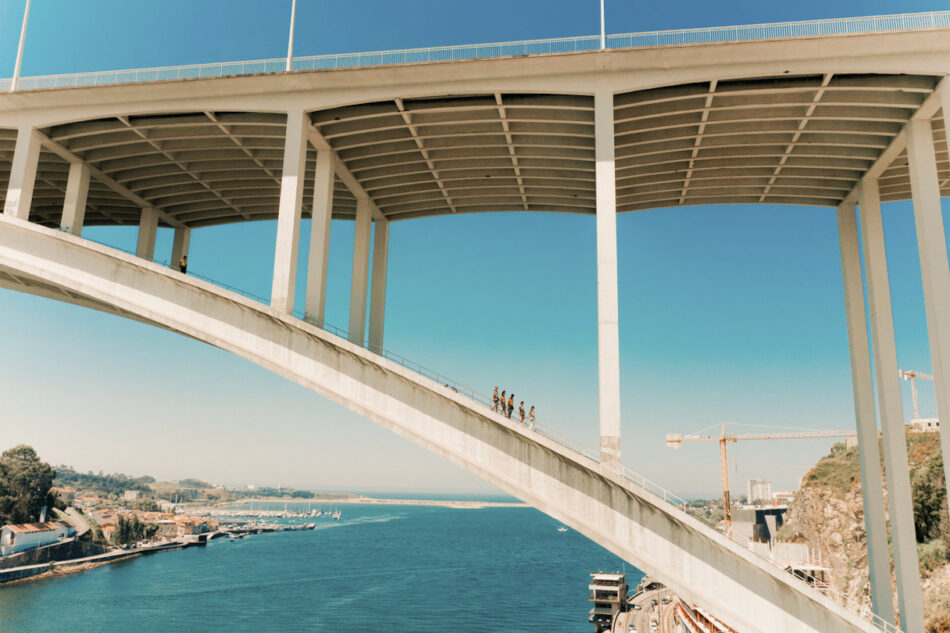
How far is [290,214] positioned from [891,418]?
52.3 feet

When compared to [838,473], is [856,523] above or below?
below

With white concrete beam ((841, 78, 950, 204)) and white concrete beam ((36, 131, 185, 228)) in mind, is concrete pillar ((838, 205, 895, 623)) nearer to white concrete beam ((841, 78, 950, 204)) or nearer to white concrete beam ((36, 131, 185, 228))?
white concrete beam ((841, 78, 950, 204))

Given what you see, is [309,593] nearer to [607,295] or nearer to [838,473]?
[838,473]

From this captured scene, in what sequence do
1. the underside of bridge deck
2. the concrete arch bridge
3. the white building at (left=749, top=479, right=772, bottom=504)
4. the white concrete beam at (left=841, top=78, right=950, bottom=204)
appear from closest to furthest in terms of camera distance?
the concrete arch bridge → the white concrete beam at (left=841, top=78, right=950, bottom=204) → the underside of bridge deck → the white building at (left=749, top=479, right=772, bottom=504)

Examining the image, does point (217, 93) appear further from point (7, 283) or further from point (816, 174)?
point (816, 174)

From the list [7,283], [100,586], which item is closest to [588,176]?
[7,283]

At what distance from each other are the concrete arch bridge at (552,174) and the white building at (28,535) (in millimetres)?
64457

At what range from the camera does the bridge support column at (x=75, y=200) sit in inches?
722

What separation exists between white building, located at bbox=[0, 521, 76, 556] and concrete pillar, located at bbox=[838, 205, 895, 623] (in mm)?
81214

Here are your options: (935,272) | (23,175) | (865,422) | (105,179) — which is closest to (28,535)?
(105,179)

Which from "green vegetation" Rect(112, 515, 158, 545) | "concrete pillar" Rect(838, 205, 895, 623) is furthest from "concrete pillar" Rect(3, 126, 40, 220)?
"green vegetation" Rect(112, 515, 158, 545)

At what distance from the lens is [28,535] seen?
7119 cm

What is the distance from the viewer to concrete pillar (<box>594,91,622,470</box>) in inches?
504

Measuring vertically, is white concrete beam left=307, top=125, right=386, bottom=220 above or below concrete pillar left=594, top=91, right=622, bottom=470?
A: above
